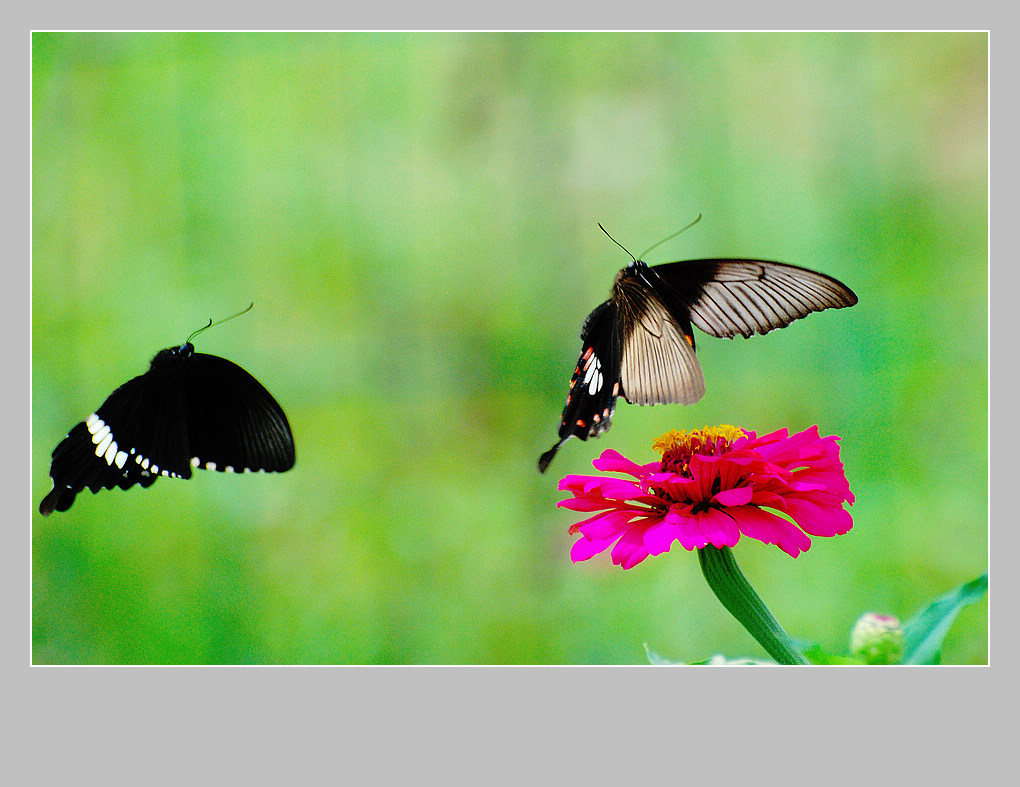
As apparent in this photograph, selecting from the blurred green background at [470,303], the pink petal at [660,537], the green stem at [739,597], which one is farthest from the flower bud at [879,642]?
the blurred green background at [470,303]

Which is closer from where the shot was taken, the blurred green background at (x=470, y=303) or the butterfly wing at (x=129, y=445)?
the butterfly wing at (x=129, y=445)

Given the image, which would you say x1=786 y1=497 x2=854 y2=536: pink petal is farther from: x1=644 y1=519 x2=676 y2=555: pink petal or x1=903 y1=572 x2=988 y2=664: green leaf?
x1=903 y1=572 x2=988 y2=664: green leaf

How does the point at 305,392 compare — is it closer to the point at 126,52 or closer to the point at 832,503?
the point at 126,52

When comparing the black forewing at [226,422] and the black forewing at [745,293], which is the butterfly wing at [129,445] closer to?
the black forewing at [226,422]

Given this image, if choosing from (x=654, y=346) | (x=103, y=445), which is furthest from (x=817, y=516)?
(x=103, y=445)

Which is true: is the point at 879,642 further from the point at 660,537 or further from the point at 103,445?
the point at 103,445

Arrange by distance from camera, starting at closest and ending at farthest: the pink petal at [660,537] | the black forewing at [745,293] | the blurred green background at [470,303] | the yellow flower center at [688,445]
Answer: the pink petal at [660,537]
the yellow flower center at [688,445]
the black forewing at [745,293]
the blurred green background at [470,303]
